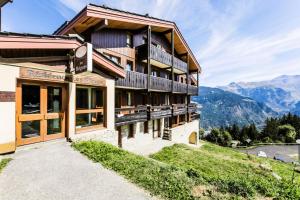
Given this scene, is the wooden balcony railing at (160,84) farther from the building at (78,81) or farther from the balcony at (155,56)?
the balcony at (155,56)

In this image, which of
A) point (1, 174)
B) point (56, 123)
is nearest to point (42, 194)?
point (1, 174)

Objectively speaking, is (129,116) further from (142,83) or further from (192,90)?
(192,90)

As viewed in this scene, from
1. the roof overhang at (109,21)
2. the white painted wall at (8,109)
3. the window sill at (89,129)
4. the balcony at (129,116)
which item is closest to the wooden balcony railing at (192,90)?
the roof overhang at (109,21)

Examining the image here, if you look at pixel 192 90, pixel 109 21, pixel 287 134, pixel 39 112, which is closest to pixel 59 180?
pixel 39 112

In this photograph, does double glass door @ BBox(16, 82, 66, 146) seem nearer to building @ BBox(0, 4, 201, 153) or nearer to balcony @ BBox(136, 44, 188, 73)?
building @ BBox(0, 4, 201, 153)

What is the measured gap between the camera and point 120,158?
7.98m

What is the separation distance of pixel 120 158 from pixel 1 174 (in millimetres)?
3693

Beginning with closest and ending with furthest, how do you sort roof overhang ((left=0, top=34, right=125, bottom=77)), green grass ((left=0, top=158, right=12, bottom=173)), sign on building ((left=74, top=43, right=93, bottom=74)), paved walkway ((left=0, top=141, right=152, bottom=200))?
1. paved walkway ((left=0, top=141, right=152, bottom=200))
2. green grass ((left=0, top=158, right=12, bottom=173))
3. roof overhang ((left=0, top=34, right=125, bottom=77))
4. sign on building ((left=74, top=43, right=93, bottom=74))

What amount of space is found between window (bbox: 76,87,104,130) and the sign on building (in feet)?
5.59

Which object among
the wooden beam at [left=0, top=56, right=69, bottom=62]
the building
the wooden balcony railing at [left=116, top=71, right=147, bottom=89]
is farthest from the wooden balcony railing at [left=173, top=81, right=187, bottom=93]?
the wooden beam at [left=0, top=56, right=69, bottom=62]

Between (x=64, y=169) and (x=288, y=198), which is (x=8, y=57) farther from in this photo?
(x=288, y=198)

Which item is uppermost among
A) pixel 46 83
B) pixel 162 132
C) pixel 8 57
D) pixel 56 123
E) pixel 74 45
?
pixel 74 45

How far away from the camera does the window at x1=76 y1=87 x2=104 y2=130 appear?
10812 millimetres

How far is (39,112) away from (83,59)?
2920mm
